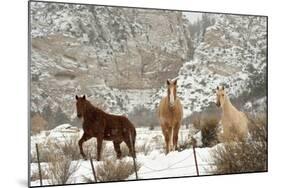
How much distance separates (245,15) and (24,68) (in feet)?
5.07

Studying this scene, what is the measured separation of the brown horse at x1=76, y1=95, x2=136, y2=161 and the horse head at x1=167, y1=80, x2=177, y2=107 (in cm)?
31

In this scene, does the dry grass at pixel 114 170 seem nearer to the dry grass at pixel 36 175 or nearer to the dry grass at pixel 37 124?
the dry grass at pixel 36 175

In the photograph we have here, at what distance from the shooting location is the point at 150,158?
3252 mm

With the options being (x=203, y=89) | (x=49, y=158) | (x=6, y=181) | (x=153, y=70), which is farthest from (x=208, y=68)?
Result: (x=6, y=181)

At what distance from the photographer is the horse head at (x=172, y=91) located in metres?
3.29

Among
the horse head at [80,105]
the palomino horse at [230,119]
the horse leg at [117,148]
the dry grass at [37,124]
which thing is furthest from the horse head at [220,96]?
the dry grass at [37,124]

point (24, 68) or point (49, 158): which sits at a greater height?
point (24, 68)

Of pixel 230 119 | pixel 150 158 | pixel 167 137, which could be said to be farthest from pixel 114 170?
pixel 230 119

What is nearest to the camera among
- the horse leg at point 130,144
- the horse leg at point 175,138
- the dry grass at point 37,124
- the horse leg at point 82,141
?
the dry grass at point 37,124

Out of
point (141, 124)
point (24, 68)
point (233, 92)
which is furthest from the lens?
point (233, 92)

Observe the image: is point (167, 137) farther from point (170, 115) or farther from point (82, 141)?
point (82, 141)

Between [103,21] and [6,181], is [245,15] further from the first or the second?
[6,181]

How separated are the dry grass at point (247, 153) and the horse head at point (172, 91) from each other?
465 mm
